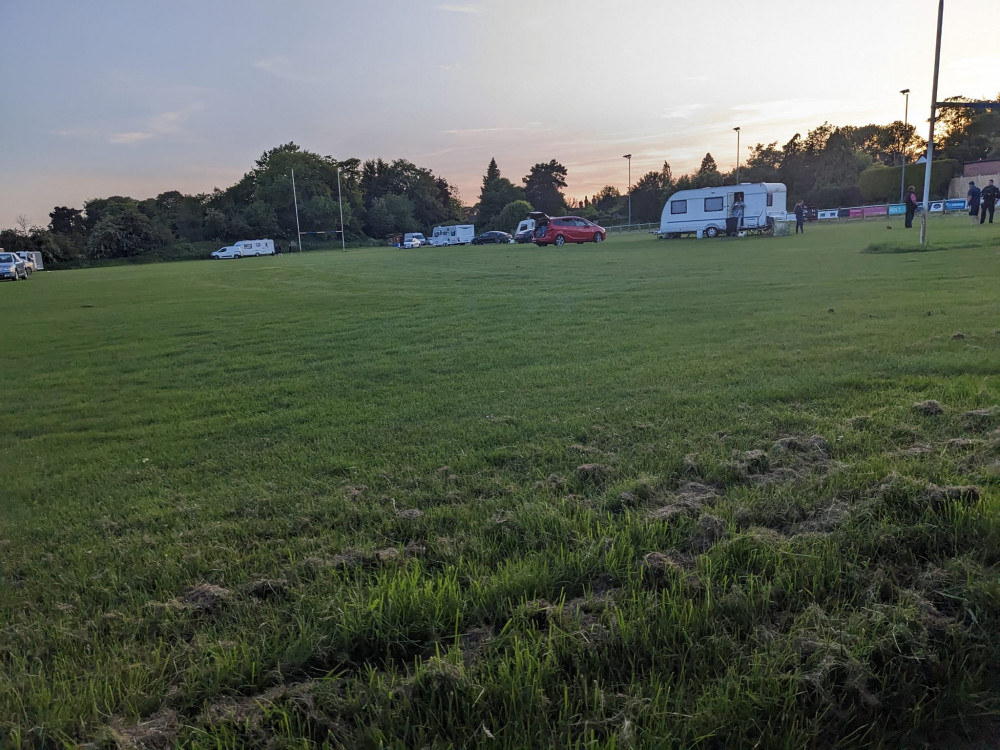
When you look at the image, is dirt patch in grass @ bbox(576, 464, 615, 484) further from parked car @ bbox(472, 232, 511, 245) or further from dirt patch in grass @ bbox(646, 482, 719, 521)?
parked car @ bbox(472, 232, 511, 245)

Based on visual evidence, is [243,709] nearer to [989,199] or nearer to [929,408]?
[929,408]

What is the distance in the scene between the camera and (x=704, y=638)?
7.80 ft

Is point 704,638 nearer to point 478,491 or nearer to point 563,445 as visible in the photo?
point 478,491

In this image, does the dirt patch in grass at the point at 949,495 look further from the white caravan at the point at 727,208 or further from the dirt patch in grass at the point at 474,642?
the white caravan at the point at 727,208

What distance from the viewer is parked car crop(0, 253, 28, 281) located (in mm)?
36062

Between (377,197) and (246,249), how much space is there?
37.7m

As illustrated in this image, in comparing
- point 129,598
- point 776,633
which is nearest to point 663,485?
point 776,633

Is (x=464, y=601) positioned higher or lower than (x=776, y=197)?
lower

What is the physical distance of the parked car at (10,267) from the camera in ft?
118

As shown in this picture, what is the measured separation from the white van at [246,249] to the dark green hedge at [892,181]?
207 feet

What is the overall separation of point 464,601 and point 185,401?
5333mm

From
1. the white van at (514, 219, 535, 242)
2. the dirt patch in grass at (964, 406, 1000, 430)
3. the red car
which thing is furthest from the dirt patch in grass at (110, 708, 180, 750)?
the white van at (514, 219, 535, 242)

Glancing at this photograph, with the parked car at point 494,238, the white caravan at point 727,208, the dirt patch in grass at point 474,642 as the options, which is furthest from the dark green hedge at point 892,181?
the dirt patch in grass at point 474,642

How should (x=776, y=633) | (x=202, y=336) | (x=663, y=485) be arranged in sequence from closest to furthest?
(x=776, y=633) < (x=663, y=485) < (x=202, y=336)
